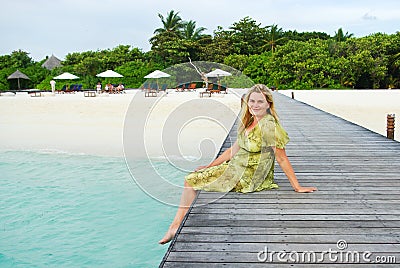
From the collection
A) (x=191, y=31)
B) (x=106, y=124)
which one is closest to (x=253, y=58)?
(x=191, y=31)

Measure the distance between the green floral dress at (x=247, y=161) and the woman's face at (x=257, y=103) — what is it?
81 mm

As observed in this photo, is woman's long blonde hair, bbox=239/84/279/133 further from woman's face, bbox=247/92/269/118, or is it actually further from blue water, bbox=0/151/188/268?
blue water, bbox=0/151/188/268

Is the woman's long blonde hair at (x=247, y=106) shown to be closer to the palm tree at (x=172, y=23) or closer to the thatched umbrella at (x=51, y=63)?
the palm tree at (x=172, y=23)

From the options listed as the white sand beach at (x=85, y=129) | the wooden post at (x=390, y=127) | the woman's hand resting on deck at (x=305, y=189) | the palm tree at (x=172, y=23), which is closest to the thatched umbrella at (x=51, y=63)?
the palm tree at (x=172, y=23)

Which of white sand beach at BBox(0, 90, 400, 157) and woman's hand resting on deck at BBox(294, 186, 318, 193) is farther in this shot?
white sand beach at BBox(0, 90, 400, 157)

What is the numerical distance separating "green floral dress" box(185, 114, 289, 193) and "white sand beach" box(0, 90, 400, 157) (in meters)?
4.07

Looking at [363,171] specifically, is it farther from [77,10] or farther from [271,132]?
[77,10]

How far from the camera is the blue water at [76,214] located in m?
5.91

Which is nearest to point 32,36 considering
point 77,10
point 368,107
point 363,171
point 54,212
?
point 77,10

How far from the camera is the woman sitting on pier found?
12.2ft

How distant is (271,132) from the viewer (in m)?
3.72

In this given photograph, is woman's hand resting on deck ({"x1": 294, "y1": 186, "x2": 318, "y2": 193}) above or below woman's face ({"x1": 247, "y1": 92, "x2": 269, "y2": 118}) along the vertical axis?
below

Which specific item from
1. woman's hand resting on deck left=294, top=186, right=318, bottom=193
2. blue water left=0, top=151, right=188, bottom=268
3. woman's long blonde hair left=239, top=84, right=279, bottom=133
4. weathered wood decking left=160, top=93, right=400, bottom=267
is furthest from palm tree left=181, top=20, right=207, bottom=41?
woman's hand resting on deck left=294, top=186, right=318, bottom=193

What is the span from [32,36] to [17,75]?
42.1ft
